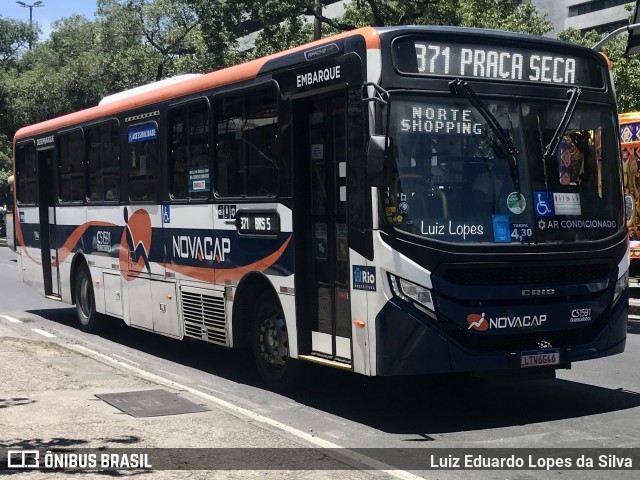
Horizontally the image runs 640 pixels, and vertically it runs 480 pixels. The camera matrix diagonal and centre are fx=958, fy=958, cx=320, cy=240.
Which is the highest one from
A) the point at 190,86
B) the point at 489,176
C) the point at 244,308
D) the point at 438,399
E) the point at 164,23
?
the point at 164,23

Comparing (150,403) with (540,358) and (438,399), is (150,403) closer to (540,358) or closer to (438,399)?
(438,399)

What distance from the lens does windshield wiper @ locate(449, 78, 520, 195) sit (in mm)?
8078

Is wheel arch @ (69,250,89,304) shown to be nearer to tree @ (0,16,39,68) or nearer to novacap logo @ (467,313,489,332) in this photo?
novacap logo @ (467,313,489,332)

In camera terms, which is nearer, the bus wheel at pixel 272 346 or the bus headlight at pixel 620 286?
the bus headlight at pixel 620 286

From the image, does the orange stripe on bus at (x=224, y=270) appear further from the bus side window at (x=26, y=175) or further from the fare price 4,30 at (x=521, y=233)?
the bus side window at (x=26, y=175)

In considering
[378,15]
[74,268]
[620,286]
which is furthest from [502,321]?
[378,15]

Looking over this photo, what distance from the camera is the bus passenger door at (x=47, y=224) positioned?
52.7ft

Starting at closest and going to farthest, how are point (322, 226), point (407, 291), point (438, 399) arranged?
point (407, 291) → point (322, 226) → point (438, 399)

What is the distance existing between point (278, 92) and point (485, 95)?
2.20 m

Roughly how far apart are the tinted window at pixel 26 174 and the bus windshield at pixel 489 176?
10269 millimetres

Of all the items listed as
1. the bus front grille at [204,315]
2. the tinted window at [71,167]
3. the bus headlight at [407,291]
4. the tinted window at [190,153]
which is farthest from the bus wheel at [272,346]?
the tinted window at [71,167]

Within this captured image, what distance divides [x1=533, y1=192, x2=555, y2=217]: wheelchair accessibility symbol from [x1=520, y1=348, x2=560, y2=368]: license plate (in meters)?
1.18

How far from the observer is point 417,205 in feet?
25.9

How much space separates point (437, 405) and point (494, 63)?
10.7 ft
